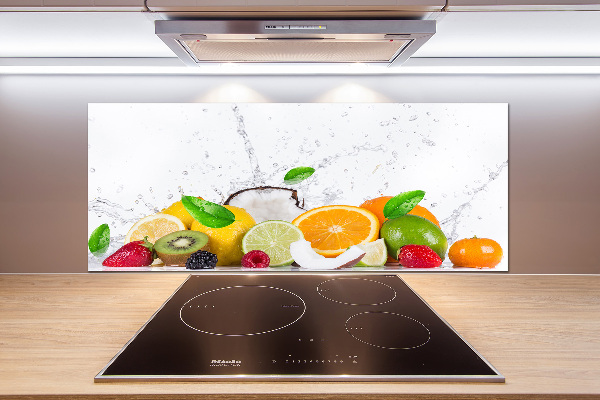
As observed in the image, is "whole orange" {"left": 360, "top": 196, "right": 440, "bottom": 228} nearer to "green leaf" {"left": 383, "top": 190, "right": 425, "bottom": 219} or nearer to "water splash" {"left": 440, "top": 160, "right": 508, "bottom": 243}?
"green leaf" {"left": 383, "top": 190, "right": 425, "bottom": 219}

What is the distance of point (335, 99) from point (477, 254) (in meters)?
1.14

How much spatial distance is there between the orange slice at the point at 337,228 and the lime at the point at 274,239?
0.06 meters

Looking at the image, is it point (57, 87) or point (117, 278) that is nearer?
point (117, 278)

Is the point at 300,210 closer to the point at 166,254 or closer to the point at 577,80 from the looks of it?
the point at 166,254

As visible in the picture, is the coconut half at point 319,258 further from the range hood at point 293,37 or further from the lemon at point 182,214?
the range hood at point 293,37

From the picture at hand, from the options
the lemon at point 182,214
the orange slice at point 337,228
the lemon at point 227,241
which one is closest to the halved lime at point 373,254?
the orange slice at point 337,228

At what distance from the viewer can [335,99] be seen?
2.01 metres

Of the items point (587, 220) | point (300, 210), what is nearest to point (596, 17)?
point (300, 210)

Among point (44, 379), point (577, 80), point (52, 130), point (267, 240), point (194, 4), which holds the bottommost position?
point (44, 379)

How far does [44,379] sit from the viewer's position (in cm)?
52

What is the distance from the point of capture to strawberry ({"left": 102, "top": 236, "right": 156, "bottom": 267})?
1.09m

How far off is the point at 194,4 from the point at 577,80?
1.92 metres

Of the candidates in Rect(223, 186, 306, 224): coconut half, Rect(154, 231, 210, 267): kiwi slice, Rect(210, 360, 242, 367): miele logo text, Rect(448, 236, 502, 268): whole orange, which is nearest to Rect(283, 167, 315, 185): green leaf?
Rect(223, 186, 306, 224): coconut half

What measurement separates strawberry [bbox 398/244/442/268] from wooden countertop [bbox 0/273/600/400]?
51 mm
